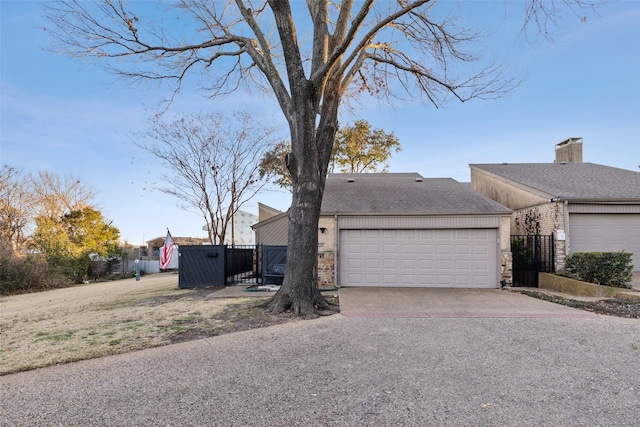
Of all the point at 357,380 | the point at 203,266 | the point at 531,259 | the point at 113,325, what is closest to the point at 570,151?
the point at 531,259

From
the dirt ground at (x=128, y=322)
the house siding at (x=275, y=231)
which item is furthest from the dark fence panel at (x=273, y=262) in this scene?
the house siding at (x=275, y=231)

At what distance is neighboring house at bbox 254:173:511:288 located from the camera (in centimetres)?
1155

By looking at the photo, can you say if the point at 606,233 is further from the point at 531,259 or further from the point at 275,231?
the point at 275,231

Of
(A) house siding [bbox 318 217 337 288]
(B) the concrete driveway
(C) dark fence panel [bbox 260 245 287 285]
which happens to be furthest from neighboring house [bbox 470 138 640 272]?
(C) dark fence panel [bbox 260 245 287 285]

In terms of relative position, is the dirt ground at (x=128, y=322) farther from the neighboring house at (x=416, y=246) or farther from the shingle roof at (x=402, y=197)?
the shingle roof at (x=402, y=197)

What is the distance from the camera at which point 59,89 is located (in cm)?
1262

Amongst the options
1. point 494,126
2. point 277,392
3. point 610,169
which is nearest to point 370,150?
point 494,126

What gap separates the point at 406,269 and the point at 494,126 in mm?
7649

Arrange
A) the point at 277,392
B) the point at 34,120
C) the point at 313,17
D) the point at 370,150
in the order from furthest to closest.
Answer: the point at 370,150
the point at 34,120
the point at 313,17
the point at 277,392

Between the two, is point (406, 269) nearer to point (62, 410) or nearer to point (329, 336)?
point (329, 336)

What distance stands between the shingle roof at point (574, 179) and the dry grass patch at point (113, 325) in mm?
11228

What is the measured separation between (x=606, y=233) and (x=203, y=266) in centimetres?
1391

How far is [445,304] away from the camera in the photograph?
8625 mm

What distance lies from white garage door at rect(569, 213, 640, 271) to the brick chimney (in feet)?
22.8
